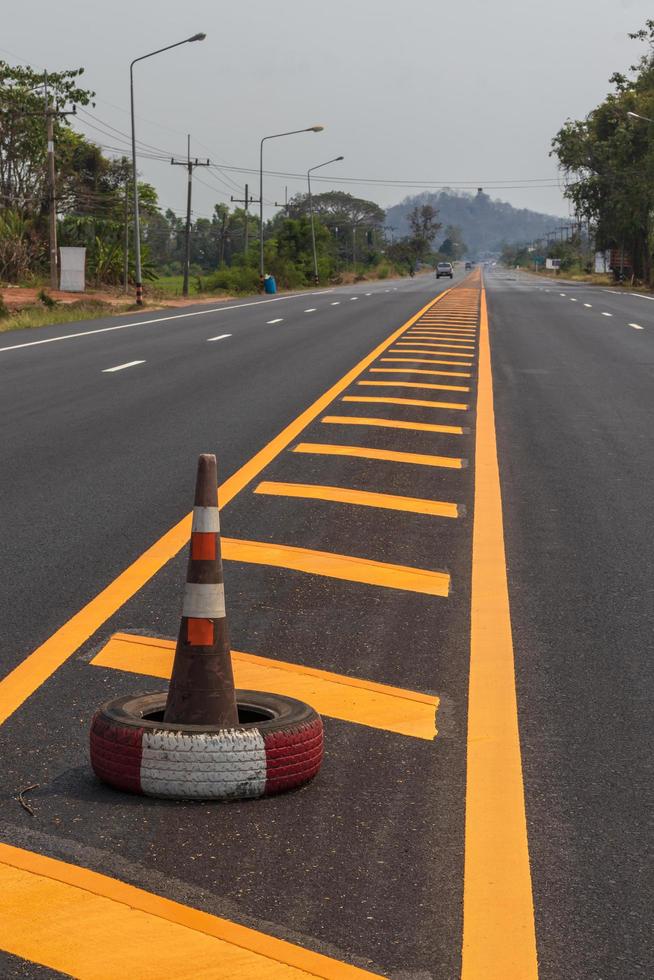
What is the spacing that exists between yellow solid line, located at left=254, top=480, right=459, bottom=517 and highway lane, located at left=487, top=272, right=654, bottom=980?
44cm

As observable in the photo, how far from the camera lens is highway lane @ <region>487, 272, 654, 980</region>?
11.3ft

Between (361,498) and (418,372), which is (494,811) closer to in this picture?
(361,498)

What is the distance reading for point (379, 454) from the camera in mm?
10523

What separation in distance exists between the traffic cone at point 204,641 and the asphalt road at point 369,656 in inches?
12.9

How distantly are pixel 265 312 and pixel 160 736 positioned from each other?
3175cm

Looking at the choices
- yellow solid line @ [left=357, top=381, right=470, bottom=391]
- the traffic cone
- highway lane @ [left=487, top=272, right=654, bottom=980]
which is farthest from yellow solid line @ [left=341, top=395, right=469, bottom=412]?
the traffic cone

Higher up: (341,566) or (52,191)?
(52,191)

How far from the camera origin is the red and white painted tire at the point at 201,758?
401cm

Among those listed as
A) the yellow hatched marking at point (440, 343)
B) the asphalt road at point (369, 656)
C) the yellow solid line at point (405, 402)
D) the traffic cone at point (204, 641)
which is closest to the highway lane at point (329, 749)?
the asphalt road at point (369, 656)

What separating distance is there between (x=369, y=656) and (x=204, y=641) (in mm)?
1265

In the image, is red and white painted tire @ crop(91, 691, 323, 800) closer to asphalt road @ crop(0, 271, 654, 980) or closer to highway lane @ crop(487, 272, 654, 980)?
asphalt road @ crop(0, 271, 654, 980)

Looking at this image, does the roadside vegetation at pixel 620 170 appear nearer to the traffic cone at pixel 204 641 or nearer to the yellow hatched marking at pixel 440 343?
the yellow hatched marking at pixel 440 343

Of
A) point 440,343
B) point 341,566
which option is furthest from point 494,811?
point 440,343

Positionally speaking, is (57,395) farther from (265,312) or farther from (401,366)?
(265,312)
